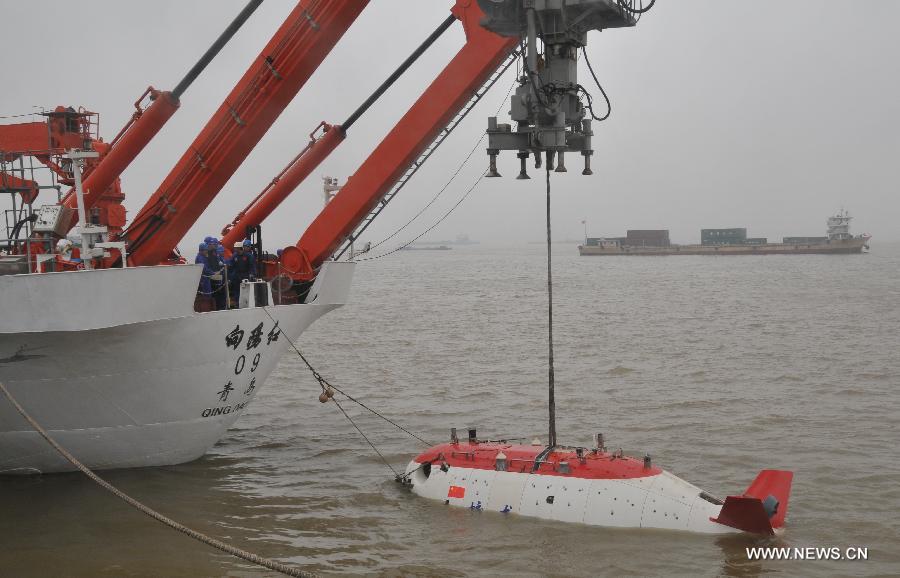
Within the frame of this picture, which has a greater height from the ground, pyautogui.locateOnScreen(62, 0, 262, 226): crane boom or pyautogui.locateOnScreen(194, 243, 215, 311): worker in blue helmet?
pyautogui.locateOnScreen(62, 0, 262, 226): crane boom

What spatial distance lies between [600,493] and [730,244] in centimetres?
12103

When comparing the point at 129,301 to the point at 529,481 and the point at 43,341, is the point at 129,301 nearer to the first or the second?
the point at 43,341

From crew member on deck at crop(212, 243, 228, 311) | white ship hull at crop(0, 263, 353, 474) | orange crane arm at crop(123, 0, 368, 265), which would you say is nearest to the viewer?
white ship hull at crop(0, 263, 353, 474)

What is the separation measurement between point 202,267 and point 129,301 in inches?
48.3

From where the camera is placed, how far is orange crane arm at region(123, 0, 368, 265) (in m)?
13.4

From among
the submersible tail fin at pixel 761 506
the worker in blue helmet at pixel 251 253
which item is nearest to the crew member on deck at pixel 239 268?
Answer: the worker in blue helmet at pixel 251 253

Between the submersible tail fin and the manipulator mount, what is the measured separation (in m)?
4.74

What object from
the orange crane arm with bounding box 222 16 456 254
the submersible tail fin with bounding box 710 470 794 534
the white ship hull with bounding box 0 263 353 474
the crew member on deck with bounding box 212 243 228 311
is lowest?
the submersible tail fin with bounding box 710 470 794 534

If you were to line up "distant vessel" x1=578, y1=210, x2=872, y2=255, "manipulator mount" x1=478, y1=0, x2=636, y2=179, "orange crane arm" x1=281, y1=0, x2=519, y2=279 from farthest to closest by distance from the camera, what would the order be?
"distant vessel" x1=578, y1=210, x2=872, y2=255, "orange crane arm" x1=281, y1=0, x2=519, y2=279, "manipulator mount" x1=478, y1=0, x2=636, y2=179

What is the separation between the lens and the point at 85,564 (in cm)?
1028

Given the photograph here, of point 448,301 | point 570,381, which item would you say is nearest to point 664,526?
point 570,381

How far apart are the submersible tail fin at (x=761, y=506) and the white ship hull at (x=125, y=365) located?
7442 mm

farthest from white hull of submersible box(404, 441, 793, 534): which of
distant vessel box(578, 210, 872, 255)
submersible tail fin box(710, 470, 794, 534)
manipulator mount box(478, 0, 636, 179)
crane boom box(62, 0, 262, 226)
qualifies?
distant vessel box(578, 210, 872, 255)

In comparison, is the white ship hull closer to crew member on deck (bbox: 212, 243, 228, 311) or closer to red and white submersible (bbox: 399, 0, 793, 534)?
crew member on deck (bbox: 212, 243, 228, 311)
